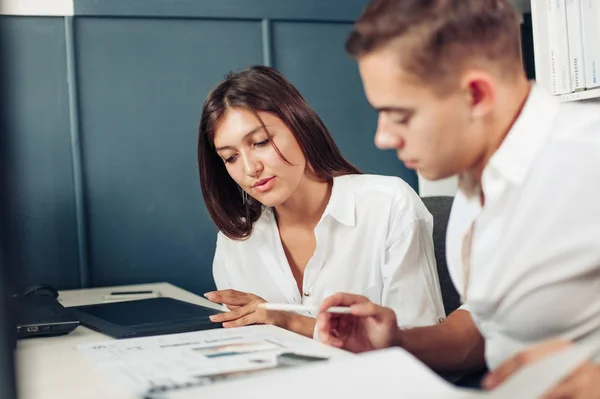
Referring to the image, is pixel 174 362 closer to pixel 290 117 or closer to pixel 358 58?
pixel 358 58

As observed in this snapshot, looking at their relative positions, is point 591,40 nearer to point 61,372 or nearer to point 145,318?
point 145,318

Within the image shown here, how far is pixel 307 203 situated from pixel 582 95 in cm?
57

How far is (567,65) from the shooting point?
4.61 feet

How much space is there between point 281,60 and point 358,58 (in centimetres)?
131

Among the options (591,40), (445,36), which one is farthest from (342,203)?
(445,36)

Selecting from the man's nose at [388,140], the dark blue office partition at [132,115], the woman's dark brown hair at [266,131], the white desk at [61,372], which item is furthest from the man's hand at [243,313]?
the dark blue office partition at [132,115]

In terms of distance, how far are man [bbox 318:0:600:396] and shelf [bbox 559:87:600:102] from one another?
0.69m

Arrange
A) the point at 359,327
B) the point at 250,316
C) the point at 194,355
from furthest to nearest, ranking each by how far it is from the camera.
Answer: the point at 250,316
the point at 359,327
the point at 194,355

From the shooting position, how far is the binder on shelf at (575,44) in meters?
1.37

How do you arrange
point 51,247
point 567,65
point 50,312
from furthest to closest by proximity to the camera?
point 51,247
point 567,65
point 50,312

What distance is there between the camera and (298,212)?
1388 mm

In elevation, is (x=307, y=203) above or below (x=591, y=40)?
below

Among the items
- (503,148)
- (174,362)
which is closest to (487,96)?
(503,148)

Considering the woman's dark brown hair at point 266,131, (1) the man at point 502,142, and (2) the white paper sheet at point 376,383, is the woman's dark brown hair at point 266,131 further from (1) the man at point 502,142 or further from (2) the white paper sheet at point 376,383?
(2) the white paper sheet at point 376,383
